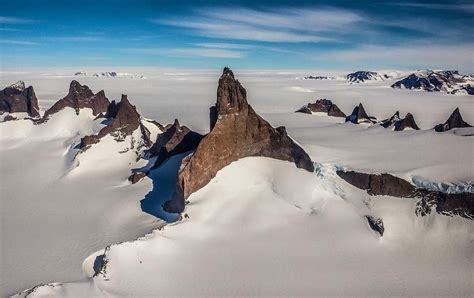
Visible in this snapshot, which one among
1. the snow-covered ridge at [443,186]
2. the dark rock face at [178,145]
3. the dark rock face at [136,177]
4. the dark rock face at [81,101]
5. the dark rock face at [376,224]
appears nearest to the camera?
the dark rock face at [376,224]

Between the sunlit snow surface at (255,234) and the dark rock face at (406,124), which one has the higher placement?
the dark rock face at (406,124)

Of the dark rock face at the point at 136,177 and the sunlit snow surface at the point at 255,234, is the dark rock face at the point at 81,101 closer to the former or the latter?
the sunlit snow surface at the point at 255,234

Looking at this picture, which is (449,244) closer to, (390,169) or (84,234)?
(390,169)

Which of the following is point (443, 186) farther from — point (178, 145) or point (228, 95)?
point (178, 145)

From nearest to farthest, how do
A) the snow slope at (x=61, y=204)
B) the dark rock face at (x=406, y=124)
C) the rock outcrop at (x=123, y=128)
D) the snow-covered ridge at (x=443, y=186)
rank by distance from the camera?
the snow slope at (x=61, y=204), the snow-covered ridge at (x=443, y=186), the rock outcrop at (x=123, y=128), the dark rock face at (x=406, y=124)

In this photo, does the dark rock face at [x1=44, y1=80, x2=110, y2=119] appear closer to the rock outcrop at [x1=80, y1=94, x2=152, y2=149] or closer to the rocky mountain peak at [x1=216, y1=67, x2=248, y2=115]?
the rock outcrop at [x1=80, y1=94, x2=152, y2=149]

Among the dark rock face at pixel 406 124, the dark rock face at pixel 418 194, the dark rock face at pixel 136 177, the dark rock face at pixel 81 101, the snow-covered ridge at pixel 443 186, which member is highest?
the dark rock face at pixel 81 101

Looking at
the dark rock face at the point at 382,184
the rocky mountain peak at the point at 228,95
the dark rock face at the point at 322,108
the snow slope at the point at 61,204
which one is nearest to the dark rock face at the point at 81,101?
the snow slope at the point at 61,204

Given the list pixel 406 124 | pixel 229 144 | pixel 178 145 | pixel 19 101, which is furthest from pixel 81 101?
pixel 406 124
